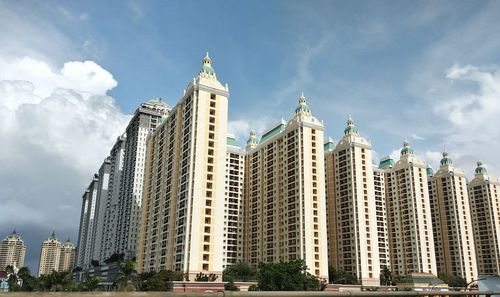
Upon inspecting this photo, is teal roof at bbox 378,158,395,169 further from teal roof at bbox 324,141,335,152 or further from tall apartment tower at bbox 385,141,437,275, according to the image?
teal roof at bbox 324,141,335,152

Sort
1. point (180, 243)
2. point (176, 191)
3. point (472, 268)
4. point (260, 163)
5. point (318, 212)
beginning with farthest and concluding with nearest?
1. point (472, 268)
2. point (260, 163)
3. point (318, 212)
4. point (176, 191)
5. point (180, 243)

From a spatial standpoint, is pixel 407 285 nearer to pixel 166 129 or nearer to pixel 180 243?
pixel 180 243

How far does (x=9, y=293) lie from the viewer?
5.42 meters

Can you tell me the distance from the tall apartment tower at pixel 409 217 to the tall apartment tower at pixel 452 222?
60.0 feet

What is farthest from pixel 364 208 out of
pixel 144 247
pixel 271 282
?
pixel 144 247

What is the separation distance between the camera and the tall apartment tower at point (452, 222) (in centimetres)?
16350

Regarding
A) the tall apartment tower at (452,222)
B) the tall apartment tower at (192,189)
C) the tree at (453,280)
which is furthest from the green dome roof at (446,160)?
the tall apartment tower at (192,189)

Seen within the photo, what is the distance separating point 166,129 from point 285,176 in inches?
1510

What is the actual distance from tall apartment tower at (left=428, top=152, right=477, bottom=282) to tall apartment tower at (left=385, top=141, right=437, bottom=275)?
1828 centimetres

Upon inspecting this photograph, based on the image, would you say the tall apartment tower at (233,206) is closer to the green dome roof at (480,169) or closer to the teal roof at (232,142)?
the teal roof at (232,142)

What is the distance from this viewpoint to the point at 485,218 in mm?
A: 180875

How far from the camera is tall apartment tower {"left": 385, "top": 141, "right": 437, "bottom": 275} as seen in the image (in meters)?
151

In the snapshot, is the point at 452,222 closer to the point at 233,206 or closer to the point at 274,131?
the point at 274,131

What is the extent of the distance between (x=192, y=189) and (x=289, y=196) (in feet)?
127
